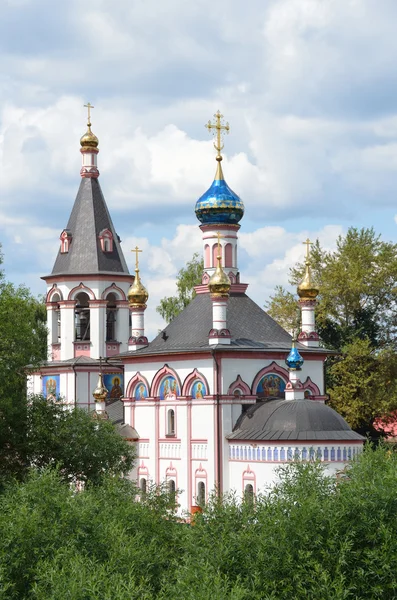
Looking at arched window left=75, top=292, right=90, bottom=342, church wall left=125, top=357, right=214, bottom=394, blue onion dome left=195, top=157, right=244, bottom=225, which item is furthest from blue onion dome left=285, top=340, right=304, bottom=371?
arched window left=75, top=292, right=90, bottom=342

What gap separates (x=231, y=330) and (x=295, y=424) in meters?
3.76

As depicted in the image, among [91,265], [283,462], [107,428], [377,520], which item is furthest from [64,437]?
[91,265]

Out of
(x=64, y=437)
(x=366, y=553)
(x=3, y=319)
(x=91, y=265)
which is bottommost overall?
(x=366, y=553)

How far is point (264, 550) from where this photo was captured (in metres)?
15.5

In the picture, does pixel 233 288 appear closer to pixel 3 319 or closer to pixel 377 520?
pixel 3 319

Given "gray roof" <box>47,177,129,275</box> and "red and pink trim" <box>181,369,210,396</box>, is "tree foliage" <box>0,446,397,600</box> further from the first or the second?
"gray roof" <box>47,177,129,275</box>

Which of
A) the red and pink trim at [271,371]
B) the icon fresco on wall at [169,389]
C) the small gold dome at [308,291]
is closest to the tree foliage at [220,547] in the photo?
the red and pink trim at [271,371]

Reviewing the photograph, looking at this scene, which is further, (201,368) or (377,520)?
(201,368)

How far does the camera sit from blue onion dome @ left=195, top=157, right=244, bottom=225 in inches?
1220

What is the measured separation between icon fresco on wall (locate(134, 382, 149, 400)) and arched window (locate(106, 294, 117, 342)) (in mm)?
3973

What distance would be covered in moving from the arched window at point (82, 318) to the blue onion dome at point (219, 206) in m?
5.32

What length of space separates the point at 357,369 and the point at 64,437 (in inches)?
600

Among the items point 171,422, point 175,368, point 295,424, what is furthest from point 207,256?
point 295,424

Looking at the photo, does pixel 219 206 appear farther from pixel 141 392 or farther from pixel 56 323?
pixel 56 323
